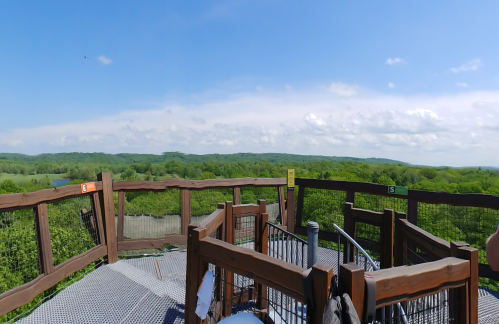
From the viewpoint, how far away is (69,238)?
530cm

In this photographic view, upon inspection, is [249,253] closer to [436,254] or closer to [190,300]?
[190,300]

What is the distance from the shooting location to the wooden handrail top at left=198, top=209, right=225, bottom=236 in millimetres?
2354

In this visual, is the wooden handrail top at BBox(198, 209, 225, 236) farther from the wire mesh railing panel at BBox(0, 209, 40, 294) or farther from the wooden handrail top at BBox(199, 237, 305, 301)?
the wire mesh railing panel at BBox(0, 209, 40, 294)

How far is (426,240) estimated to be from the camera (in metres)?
2.41

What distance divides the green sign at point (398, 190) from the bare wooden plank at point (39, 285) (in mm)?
4705

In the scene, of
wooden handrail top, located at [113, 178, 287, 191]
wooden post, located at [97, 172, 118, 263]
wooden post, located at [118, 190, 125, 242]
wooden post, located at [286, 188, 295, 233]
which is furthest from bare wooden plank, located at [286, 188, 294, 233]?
wooden post, located at [97, 172, 118, 263]

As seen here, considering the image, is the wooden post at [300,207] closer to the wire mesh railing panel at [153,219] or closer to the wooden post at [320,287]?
the wire mesh railing panel at [153,219]

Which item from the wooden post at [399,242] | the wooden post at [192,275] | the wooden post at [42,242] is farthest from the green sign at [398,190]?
the wooden post at [42,242]

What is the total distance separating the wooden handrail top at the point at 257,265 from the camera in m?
1.55

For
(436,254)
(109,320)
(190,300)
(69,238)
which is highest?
(436,254)

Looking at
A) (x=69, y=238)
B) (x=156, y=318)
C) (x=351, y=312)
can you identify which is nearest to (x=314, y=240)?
(x=351, y=312)

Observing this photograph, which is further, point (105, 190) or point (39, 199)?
point (105, 190)

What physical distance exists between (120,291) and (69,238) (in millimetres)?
2018

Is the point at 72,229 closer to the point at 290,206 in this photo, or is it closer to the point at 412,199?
the point at 290,206
